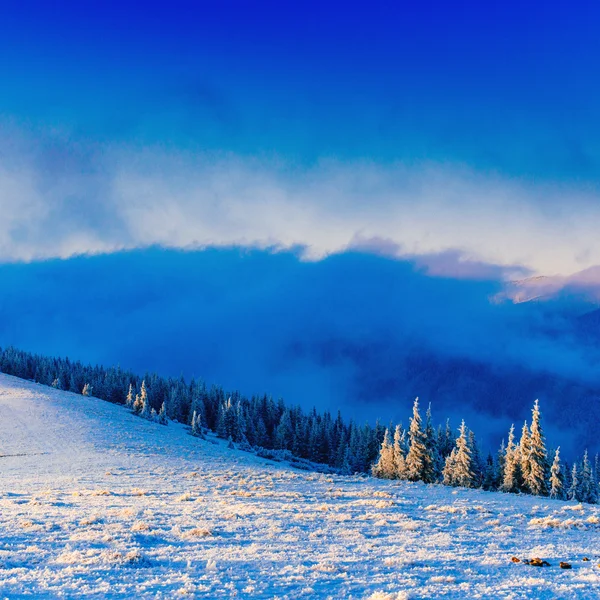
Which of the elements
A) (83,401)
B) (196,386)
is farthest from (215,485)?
(196,386)

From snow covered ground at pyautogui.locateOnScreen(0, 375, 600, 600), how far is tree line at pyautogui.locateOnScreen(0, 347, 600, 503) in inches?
729

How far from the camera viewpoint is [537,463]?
48.6 meters

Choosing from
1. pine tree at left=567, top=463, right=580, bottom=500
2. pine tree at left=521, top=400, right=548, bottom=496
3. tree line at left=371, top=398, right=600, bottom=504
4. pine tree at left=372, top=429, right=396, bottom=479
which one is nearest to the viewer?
pine tree at left=521, top=400, right=548, bottom=496

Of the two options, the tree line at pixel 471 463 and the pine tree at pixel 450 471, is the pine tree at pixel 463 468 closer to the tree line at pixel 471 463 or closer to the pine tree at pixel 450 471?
the tree line at pixel 471 463

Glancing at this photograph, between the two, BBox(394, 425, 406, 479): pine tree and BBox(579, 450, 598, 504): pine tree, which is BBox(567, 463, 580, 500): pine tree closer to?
BBox(579, 450, 598, 504): pine tree

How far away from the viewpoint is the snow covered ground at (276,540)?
1110 cm

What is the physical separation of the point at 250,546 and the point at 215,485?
18888mm

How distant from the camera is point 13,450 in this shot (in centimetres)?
5053

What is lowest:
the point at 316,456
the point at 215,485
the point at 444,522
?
the point at 316,456

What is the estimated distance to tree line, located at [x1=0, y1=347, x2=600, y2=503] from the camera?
52.5 meters

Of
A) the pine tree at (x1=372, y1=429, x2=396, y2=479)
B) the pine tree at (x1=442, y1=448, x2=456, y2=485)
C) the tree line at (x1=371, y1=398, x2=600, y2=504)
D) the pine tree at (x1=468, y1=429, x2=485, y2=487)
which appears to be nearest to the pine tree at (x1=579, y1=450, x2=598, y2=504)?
the pine tree at (x1=468, y1=429, x2=485, y2=487)

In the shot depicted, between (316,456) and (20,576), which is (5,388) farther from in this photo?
(20,576)

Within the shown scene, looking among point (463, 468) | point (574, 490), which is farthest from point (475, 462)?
point (463, 468)

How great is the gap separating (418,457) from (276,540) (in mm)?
41897
